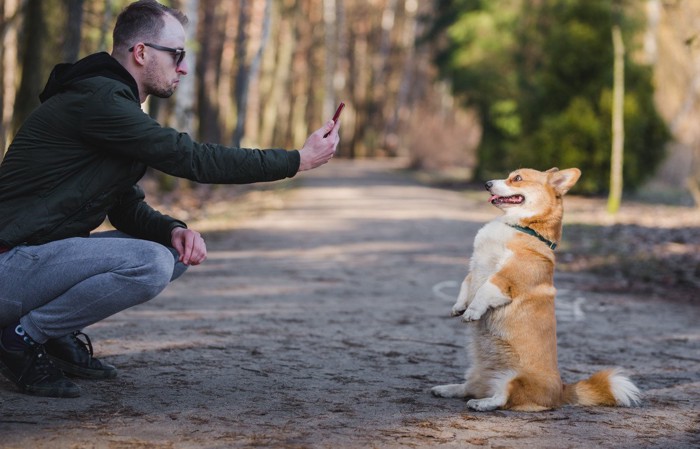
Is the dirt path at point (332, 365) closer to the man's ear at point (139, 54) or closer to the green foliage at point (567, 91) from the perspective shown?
the man's ear at point (139, 54)

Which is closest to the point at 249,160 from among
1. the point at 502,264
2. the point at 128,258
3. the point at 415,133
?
the point at 128,258

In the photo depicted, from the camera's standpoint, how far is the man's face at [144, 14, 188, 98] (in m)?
4.80

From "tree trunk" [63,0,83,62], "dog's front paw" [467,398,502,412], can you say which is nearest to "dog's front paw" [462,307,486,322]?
"dog's front paw" [467,398,502,412]

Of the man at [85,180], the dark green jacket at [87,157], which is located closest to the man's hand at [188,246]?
the man at [85,180]

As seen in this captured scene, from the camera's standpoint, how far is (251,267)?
36.1ft

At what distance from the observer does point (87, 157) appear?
4.58 metres

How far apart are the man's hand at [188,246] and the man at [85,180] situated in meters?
0.19

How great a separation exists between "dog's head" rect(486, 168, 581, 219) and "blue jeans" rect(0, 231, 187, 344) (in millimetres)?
1989

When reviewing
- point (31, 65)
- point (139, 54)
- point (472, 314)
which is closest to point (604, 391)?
point (472, 314)

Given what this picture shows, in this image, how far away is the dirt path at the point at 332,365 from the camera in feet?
13.8

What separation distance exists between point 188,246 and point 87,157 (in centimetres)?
76

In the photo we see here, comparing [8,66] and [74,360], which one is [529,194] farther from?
[8,66]

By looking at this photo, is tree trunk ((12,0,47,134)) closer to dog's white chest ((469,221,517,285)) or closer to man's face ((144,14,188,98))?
man's face ((144,14,188,98))

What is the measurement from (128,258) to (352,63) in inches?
2249
